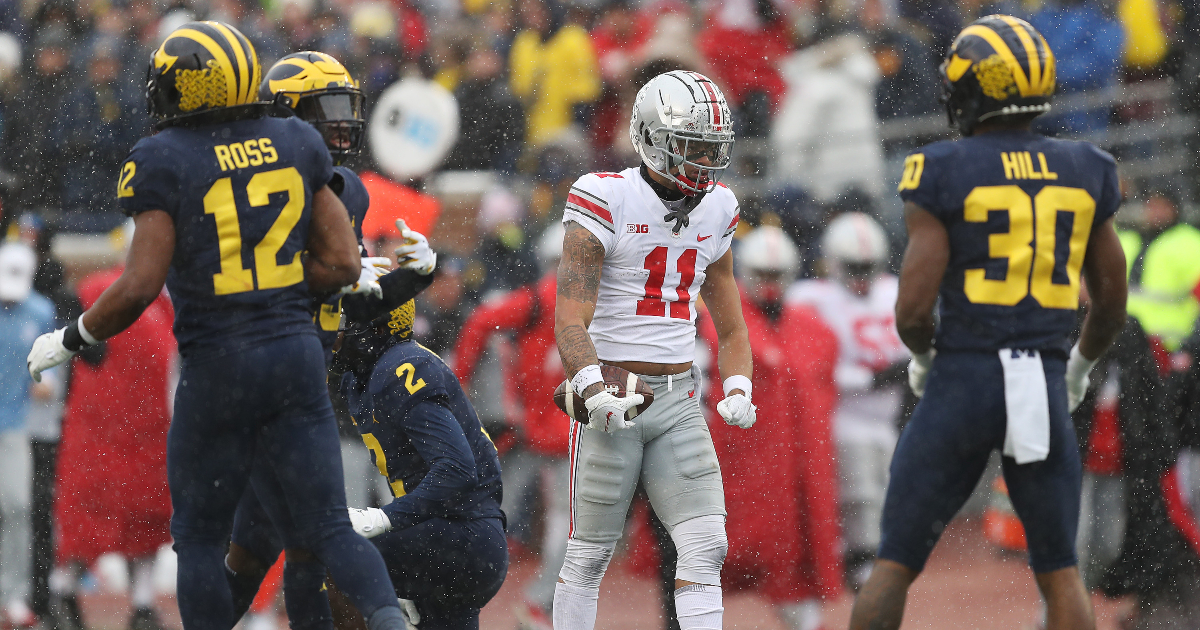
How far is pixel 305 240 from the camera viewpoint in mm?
4309

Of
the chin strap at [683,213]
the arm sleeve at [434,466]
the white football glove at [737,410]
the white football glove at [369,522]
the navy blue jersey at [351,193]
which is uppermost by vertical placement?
the navy blue jersey at [351,193]

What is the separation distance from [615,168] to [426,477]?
592cm

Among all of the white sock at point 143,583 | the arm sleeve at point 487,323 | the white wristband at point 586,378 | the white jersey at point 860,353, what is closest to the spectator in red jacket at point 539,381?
the arm sleeve at point 487,323

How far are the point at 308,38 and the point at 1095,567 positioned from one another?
7886 mm

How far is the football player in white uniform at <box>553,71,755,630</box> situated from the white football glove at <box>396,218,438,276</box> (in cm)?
51

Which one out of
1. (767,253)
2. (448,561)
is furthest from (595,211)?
(767,253)

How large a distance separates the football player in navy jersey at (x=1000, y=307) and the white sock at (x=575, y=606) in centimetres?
102

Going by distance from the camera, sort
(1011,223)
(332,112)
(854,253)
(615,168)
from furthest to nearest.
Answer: (615,168) < (854,253) < (332,112) < (1011,223)

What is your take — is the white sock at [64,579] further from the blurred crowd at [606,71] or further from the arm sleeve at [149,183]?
the arm sleeve at [149,183]

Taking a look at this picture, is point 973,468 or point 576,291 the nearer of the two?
point 973,468

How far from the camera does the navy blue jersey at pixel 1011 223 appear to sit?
394 cm

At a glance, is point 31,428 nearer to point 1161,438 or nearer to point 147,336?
point 147,336

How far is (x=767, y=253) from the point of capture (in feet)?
24.3

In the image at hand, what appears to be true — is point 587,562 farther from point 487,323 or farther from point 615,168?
point 615,168
